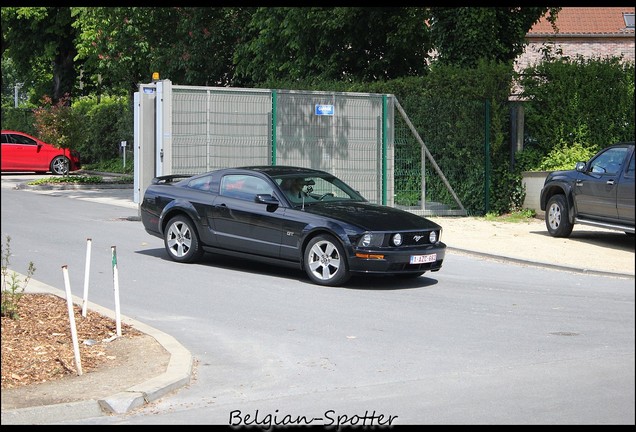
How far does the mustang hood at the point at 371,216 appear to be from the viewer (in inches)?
496

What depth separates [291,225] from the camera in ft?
42.8

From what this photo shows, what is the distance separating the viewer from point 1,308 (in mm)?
8844

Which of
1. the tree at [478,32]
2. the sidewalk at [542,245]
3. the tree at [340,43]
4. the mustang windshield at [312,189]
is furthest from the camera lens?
the tree at [340,43]

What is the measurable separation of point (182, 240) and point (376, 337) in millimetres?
5350

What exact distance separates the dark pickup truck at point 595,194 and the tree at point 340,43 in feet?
31.0

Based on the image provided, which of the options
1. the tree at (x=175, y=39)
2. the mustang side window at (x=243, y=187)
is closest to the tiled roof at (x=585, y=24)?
the tree at (x=175, y=39)

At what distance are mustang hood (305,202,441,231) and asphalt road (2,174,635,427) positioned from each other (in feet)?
2.71

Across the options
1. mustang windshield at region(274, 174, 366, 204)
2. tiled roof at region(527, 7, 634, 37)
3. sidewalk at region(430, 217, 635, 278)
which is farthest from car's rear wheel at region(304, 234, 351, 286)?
tiled roof at region(527, 7, 634, 37)

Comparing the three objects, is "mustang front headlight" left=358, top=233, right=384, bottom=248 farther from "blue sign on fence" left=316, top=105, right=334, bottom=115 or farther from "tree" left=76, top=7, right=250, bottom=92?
"tree" left=76, top=7, right=250, bottom=92

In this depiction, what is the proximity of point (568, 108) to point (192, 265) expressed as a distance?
10.6 m

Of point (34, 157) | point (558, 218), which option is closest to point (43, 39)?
point (34, 157)

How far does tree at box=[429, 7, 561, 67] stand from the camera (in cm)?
2380

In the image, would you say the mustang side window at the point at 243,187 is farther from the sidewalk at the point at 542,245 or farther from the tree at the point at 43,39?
the tree at the point at 43,39

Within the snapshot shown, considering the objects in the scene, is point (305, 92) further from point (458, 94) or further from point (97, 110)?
point (97, 110)
